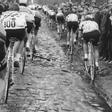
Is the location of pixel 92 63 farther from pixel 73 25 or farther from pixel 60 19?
pixel 60 19

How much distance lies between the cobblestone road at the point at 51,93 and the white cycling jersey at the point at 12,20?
1.55m

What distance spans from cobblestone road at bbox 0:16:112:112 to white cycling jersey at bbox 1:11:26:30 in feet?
5.08

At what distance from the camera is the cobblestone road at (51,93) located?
7984mm

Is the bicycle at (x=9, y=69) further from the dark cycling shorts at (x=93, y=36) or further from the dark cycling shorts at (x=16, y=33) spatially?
the dark cycling shorts at (x=93, y=36)

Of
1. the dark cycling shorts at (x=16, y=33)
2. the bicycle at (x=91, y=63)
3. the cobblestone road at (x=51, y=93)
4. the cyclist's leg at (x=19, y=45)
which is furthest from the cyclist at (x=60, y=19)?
the dark cycling shorts at (x=16, y=33)

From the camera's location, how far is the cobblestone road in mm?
7984

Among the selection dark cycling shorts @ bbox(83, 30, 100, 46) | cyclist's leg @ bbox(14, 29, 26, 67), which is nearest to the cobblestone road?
cyclist's leg @ bbox(14, 29, 26, 67)

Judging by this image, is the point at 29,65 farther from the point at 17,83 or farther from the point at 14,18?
the point at 14,18

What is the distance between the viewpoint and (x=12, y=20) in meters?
8.73

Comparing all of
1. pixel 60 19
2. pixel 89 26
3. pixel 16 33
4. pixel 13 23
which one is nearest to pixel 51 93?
pixel 16 33

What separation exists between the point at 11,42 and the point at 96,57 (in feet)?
11.2

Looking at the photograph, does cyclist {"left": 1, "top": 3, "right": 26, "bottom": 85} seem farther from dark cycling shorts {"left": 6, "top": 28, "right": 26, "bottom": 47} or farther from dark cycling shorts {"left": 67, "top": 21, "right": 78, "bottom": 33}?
dark cycling shorts {"left": 67, "top": 21, "right": 78, "bottom": 33}

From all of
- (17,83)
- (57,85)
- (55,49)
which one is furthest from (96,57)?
(55,49)

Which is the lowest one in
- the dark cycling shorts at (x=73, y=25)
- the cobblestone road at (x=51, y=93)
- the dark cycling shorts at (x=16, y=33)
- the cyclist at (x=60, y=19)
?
the cyclist at (x=60, y=19)
